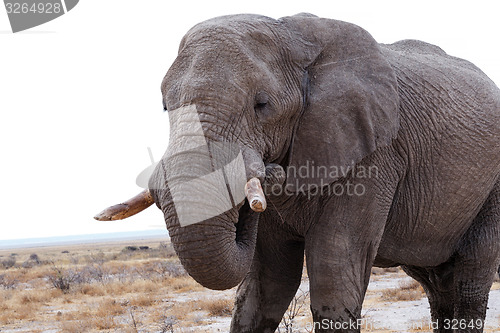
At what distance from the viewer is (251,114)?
12.3ft

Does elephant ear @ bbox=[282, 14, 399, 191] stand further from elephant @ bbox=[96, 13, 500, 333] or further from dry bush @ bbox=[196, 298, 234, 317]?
dry bush @ bbox=[196, 298, 234, 317]

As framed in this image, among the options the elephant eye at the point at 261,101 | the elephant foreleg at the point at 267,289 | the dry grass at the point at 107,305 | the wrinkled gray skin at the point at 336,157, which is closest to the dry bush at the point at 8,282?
the dry grass at the point at 107,305

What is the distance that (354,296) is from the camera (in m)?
4.22

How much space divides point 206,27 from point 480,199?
301cm

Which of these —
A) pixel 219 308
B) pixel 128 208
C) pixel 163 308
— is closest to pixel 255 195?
pixel 128 208

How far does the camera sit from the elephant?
348 centimetres

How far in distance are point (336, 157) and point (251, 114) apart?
0.76m

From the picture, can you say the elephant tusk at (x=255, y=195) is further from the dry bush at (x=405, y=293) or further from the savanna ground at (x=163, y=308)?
the dry bush at (x=405, y=293)

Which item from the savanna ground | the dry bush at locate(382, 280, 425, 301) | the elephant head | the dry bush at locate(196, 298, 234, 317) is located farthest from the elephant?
the dry bush at locate(382, 280, 425, 301)

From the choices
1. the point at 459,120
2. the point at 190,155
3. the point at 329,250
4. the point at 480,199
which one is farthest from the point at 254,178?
the point at 480,199

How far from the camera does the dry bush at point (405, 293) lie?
12188 millimetres

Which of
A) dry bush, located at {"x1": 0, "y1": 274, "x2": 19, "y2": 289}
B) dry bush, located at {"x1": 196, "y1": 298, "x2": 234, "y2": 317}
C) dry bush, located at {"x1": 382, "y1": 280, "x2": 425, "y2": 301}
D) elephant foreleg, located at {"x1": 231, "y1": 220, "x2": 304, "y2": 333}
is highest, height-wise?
elephant foreleg, located at {"x1": 231, "y1": 220, "x2": 304, "y2": 333}

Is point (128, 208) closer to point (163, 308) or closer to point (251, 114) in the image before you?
point (251, 114)

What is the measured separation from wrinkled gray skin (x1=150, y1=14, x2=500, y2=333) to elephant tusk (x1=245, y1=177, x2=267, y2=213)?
94 millimetres
